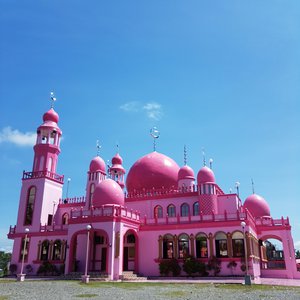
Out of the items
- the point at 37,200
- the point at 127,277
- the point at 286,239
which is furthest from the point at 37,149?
the point at 286,239

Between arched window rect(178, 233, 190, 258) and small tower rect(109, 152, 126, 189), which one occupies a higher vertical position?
small tower rect(109, 152, 126, 189)

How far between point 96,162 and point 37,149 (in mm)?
6994

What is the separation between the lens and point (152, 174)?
36594 millimetres

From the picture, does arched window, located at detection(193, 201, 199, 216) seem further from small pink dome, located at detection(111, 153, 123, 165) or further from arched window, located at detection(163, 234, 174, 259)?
small pink dome, located at detection(111, 153, 123, 165)

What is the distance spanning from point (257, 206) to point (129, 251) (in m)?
17.4

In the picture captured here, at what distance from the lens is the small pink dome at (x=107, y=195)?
28938 millimetres

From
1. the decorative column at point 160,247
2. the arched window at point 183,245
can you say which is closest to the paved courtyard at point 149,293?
the arched window at point 183,245

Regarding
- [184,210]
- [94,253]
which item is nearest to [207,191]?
[184,210]

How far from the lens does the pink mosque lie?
27172mm

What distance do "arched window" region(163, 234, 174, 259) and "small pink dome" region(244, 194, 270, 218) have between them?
14149mm

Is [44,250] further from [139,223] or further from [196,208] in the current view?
[196,208]

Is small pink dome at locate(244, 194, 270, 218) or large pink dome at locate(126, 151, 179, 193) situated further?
small pink dome at locate(244, 194, 270, 218)

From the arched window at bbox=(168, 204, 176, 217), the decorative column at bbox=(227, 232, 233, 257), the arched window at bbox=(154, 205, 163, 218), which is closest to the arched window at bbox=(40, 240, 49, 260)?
the arched window at bbox=(154, 205, 163, 218)

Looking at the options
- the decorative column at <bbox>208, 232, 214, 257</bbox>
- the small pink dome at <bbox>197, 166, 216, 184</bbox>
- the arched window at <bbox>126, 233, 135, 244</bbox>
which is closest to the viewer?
the decorative column at <bbox>208, 232, 214, 257</bbox>
